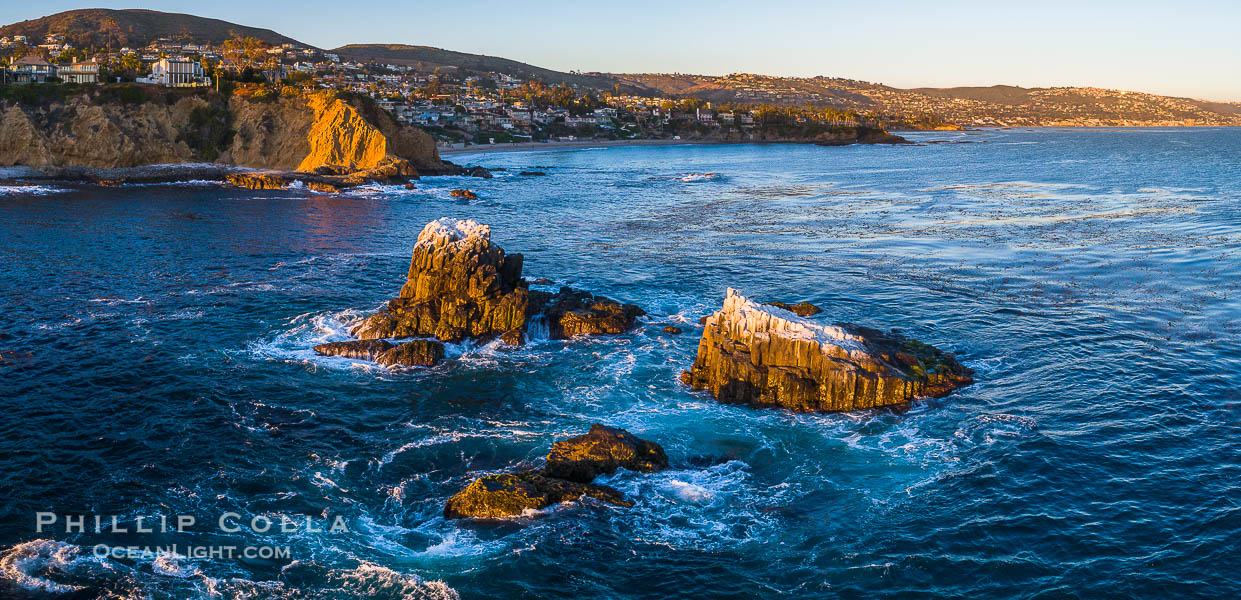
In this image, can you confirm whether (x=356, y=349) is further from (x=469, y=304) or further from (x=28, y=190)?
(x=28, y=190)

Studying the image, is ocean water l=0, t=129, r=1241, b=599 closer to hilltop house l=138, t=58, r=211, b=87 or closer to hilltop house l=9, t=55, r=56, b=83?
hilltop house l=138, t=58, r=211, b=87

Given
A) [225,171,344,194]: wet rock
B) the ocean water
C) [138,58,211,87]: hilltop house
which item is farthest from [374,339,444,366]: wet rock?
[138,58,211,87]: hilltop house

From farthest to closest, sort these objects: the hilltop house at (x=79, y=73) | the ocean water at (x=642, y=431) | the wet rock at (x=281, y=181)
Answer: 1. the hilltop house at (x=79, y=73)
2. the wet rock at (x=281, y=181)
3. the ocean water at (x=642, y=431)

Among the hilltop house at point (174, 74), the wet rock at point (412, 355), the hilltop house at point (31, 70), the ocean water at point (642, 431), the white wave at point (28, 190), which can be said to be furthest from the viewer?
the hilltop house at point (174, 74)

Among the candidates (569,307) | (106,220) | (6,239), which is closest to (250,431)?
(569,307)

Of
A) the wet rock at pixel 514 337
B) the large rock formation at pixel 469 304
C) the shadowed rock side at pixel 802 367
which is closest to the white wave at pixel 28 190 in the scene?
the large rock formation at pixel 469 304

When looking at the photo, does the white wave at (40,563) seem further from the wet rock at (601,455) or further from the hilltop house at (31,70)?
the hilltop house at (31,70)
